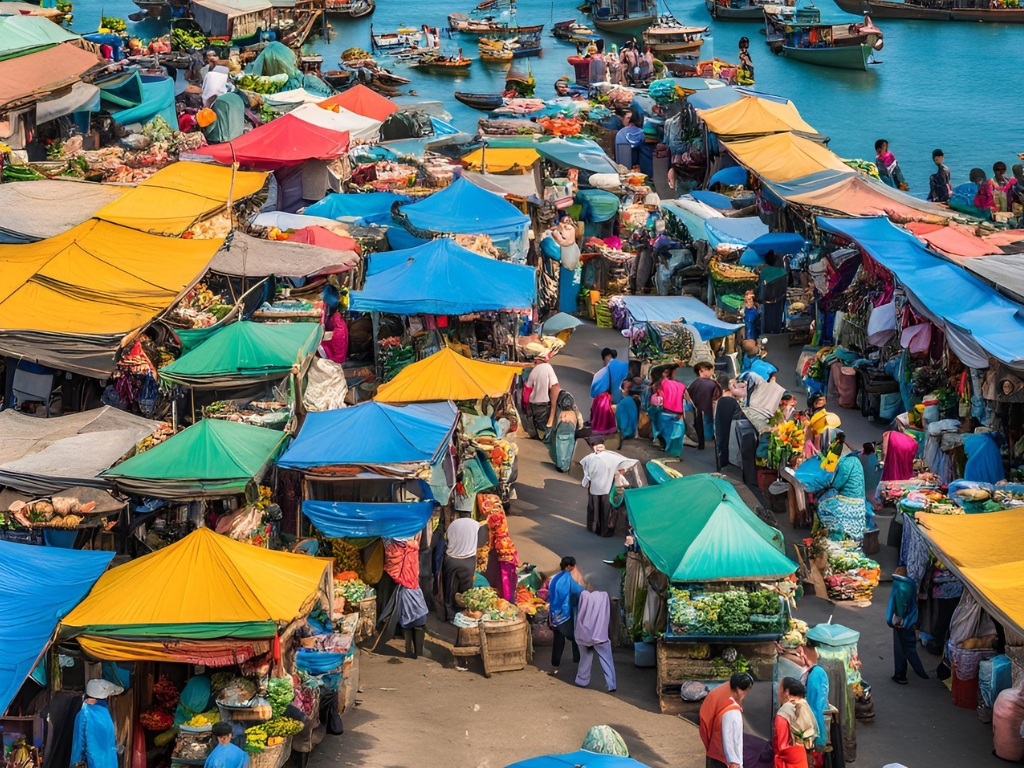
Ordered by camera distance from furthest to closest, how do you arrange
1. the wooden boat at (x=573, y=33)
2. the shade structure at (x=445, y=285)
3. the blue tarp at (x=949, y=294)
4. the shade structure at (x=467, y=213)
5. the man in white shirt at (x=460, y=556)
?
1. the wooden boat at (x=573, y=33)
2. the shade structure at (x=467, y=213)
3. the shade structure at (x=445, y=285)
4. the blue tarp at (x=949, y=294)
5. the man in white shirt at (x=460, y=556)

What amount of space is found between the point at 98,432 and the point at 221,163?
10959 millimetres

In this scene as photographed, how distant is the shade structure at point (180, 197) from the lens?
62.0ft

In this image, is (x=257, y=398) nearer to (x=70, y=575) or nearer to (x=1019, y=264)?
(x=70, y=575)

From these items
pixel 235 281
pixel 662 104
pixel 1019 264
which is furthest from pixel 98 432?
pixel 662 104

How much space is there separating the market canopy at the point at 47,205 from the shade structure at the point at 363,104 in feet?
29.9

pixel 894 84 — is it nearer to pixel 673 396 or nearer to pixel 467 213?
pixel 467 213

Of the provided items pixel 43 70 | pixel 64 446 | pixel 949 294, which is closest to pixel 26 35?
pixel 43 70

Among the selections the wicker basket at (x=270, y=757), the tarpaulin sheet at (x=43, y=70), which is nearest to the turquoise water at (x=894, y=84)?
the tarpaulin sheet at (x=43, y=70)

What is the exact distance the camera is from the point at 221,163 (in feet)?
76.7

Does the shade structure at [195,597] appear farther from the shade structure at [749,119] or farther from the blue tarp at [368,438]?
the shade structure at [749,119]

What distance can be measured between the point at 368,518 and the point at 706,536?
2.96 metres

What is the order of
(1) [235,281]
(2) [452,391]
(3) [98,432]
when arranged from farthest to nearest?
(1) [235,281] < (2) [452,391] < (3) [98,432]

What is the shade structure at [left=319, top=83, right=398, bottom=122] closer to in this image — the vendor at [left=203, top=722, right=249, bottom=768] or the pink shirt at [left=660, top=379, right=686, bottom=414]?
the pink shirt at [left=660, top=379, right=686, bottom=414]

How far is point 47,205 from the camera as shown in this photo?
64.7ft
